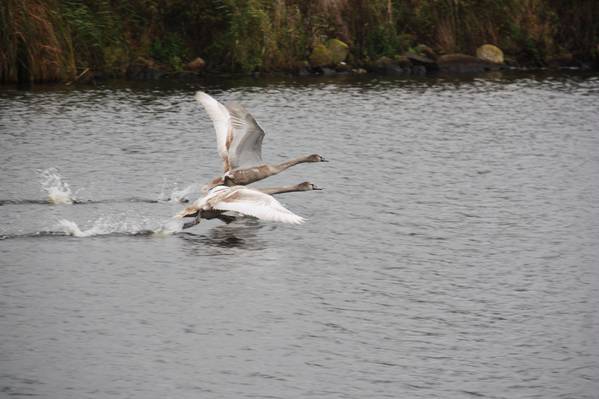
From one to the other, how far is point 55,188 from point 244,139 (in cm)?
348

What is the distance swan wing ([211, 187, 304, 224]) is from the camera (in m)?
15.3

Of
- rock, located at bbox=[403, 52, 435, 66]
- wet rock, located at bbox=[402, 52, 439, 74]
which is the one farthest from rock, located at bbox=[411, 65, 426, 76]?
rock, located at bbox=[403, 52, 435, 66]

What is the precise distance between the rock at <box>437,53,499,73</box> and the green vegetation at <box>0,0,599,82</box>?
1.07m

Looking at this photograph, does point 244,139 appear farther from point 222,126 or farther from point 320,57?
point 320,57

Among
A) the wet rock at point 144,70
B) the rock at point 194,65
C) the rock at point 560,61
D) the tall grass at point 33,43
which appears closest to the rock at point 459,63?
the rock at point 560,61

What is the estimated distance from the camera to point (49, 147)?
23.7 m

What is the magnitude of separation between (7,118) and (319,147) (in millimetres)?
7634

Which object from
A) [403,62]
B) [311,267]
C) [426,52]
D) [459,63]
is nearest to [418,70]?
[403,62]

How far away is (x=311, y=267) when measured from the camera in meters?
15.5

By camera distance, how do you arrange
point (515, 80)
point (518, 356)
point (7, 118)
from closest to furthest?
point (518, 356) < point (7, 118) < point (515, 80)

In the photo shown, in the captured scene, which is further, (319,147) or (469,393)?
(319,147)

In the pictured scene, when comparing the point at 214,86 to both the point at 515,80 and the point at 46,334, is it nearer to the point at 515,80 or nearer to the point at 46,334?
the point at 515,80

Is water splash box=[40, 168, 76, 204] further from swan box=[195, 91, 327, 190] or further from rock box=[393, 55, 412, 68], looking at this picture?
rock box=[393, 55, 412, 68]

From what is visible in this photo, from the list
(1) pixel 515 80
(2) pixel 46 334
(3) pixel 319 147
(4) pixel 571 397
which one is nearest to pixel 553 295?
(4) pixel 571 397
